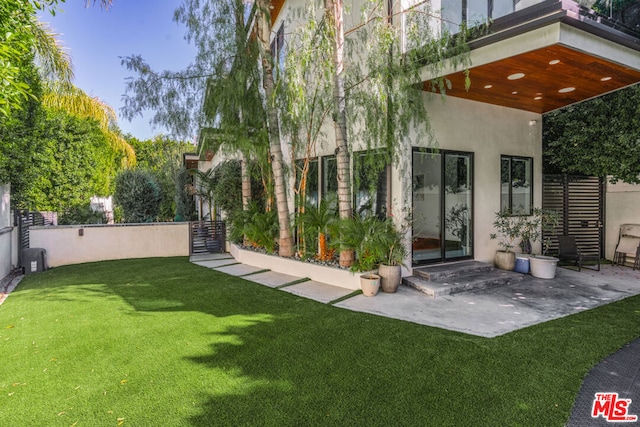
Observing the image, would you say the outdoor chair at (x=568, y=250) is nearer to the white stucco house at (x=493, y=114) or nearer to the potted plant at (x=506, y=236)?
the potted plant at (x=506, y=236)

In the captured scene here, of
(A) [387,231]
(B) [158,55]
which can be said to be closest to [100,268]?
(B) [158,55]

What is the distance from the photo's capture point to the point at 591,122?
8.60 metres

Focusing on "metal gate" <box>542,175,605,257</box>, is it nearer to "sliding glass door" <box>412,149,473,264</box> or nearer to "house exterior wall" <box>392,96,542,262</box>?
"house exterior wall" <box>392,96,542,262</box>

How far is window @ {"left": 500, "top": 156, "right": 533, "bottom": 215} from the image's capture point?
8.52 meters

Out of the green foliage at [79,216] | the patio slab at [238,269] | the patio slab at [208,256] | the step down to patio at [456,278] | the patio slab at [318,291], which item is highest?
the green foliage at [79,216]

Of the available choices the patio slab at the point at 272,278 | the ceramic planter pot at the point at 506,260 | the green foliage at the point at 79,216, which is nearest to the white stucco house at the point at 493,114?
the ceramic planter pot at the point at 506,260

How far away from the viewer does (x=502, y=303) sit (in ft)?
18.5

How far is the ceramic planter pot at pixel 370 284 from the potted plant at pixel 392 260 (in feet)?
0.62

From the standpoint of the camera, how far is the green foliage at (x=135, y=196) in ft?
45.2

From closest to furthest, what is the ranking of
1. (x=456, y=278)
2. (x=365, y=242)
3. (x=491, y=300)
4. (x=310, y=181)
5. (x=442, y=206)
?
(x=491, y=300)
(x=365, y=242)
(x=456, y=278)
(x=442, y=206)
(x=310, y=181)

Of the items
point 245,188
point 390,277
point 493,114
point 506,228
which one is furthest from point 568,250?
point 245,188

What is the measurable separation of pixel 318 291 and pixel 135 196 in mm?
10484

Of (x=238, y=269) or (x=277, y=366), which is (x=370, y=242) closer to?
(x=277, y=366)

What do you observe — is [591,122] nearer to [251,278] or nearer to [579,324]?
[579,324]
